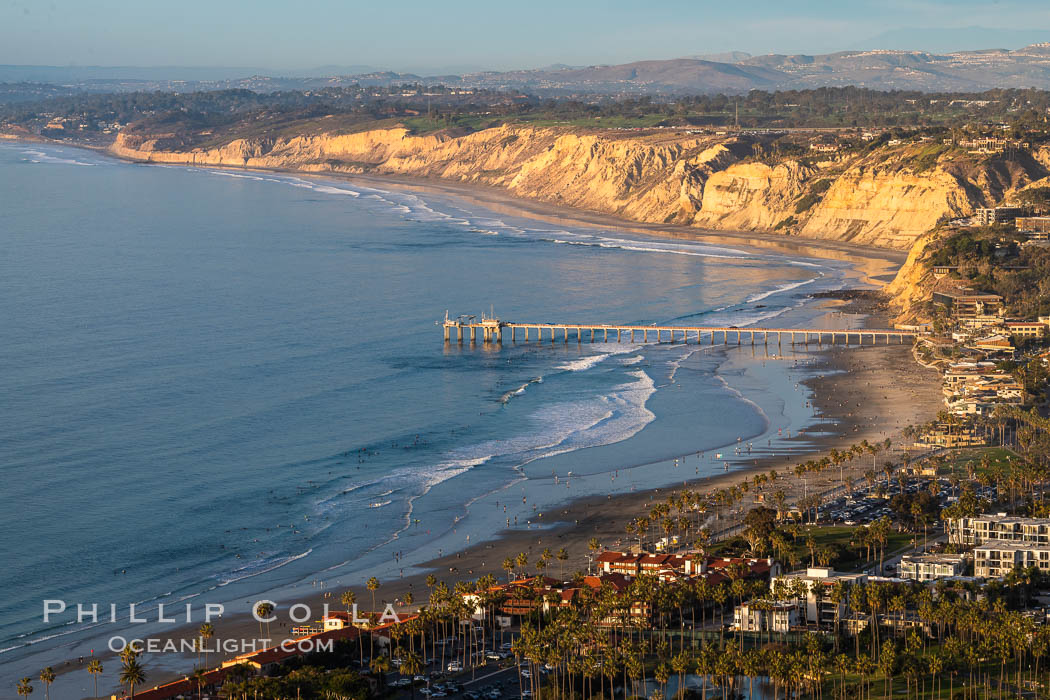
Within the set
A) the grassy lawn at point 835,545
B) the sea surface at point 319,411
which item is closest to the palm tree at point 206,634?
the sea surface at point 319,411

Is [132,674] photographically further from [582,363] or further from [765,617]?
[582,363]

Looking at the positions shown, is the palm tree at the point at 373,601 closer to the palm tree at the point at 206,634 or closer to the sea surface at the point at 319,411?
the sea surface at the point at 319,411

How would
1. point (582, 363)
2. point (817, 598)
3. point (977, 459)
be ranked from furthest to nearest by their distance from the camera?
point (582, 363) → point (977, 459) → point (817, 598)

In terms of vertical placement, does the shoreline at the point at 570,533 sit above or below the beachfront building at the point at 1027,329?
below

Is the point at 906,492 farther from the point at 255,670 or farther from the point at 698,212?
the point at 698,212

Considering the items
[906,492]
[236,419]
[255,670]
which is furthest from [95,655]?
[906,492]

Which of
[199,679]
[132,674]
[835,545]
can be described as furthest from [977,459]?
[132,674]
